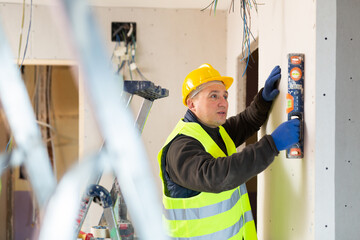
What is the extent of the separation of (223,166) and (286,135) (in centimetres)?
25

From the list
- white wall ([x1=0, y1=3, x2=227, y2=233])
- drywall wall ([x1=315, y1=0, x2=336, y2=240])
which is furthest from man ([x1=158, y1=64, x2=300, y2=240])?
white wall ([x1=0, y1=3, x2=227, y2=233])

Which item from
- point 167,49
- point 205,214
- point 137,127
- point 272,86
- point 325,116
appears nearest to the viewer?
point 325,116

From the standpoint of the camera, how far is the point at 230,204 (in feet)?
5.69

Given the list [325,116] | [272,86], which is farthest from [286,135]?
[272,86]

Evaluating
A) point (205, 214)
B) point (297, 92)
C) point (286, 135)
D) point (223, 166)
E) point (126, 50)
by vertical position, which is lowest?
point (205, 214)

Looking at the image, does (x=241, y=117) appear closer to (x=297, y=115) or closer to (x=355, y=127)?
(x=297, y=115)

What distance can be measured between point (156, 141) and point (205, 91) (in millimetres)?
1937

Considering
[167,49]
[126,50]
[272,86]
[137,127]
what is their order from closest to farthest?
[272,86] → [137,127] → [126,50] → [167,49]

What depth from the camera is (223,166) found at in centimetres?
144

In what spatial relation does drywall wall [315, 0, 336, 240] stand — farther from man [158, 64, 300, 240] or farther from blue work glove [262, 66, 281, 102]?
blue work glove [262, 66, 281, 102]

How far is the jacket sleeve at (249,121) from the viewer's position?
6.31ft

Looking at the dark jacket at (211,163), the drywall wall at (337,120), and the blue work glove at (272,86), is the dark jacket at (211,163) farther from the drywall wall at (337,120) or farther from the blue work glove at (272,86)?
the drywall wall at (337,120)

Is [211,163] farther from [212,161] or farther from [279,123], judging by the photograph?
[279,123]

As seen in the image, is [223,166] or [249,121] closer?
[223,166]
